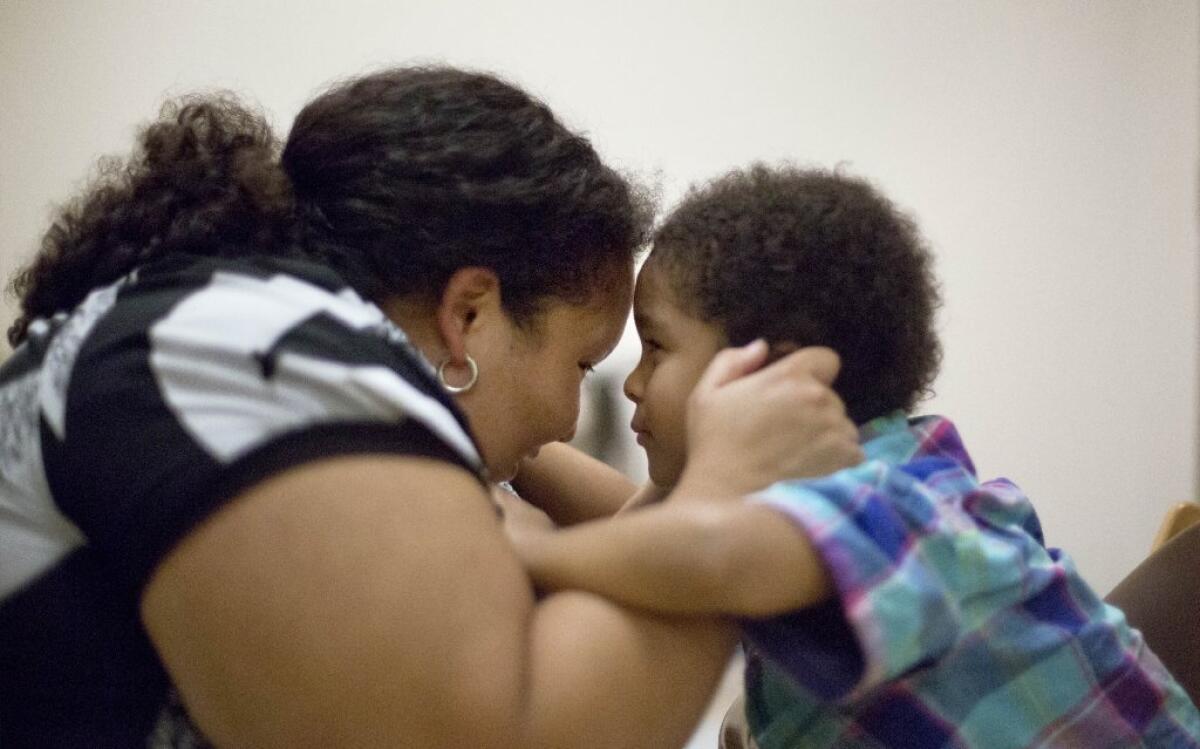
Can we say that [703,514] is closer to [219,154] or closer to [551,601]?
[551,601]

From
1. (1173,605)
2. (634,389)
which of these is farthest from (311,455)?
(1173,605)

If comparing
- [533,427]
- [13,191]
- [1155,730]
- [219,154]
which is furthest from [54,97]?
[1155,730]

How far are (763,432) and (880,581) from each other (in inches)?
4.9

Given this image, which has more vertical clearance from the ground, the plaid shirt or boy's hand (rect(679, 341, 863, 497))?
boy's hand (rect(679, 341, 863, 497))

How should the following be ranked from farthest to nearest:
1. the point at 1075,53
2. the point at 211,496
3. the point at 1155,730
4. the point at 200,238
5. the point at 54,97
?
1. the point at 1075,53
2. the point at 54,97
3. the point at 1155,730
4. the point at 200,238
5. the point at 211,496

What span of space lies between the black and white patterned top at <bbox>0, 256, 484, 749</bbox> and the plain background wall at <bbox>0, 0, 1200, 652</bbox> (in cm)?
93

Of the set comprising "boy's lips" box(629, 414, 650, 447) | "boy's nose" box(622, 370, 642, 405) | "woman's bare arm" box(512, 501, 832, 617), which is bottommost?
"boy's lips" box(629, 414, 650, 447)

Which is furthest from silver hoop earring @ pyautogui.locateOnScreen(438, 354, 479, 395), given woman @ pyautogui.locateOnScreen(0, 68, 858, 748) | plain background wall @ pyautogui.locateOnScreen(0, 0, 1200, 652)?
plain background wall @ pyautogui.locateOnScreen(0, 0, 1200, 652)

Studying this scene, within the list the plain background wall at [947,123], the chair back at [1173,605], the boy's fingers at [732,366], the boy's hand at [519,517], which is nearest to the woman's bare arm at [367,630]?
the boy's hand at [519,517]

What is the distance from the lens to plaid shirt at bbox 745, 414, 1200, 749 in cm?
61

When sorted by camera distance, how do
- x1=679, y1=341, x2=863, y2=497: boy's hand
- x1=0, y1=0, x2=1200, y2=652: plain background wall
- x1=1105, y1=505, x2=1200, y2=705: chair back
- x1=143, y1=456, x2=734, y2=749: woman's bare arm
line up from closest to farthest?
1. x1=143, y1=456, x2=734, y2=749: woman's bare arm
2. x1=679, y1=341, x2=863, y2=497: boy's hand
3. x1=1105, y1=505, x2=1200, y2=705: chair back
4. x1=0, y1=0, x2=1200, y2=652: plain background wall

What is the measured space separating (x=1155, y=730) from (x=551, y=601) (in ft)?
1.77

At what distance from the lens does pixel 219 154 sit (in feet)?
2.47

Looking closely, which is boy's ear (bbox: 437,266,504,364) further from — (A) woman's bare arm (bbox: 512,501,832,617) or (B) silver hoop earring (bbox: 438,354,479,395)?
(A) woman's bare arm (bbox: 512,501,832,617)
